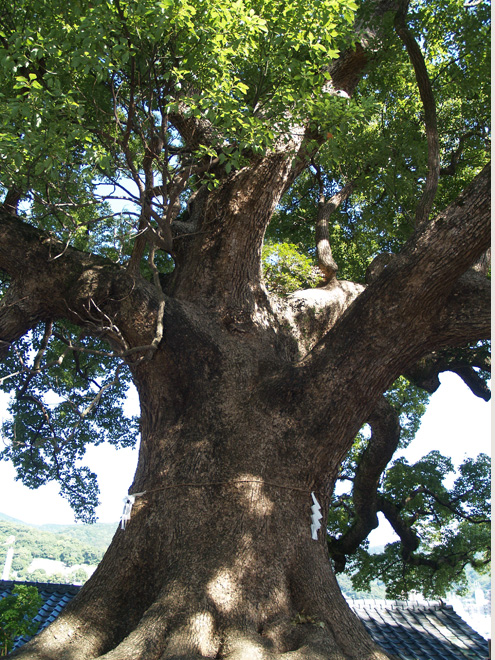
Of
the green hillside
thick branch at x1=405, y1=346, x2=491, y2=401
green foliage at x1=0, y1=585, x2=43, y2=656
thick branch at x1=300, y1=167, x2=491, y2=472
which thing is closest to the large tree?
thick branch at x1=300, y1=167, x2=491, y2=472

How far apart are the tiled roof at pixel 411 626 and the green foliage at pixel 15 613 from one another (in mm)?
2162

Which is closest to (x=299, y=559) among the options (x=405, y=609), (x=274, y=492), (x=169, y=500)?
(x=274, y=492)

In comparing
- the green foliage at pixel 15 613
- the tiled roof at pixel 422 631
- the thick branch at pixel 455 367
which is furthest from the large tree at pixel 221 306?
the tiled roof at pixel 422 631

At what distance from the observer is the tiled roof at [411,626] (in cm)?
729

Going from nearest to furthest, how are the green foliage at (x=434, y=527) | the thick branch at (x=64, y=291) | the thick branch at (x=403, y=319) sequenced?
the thick branch at (x=403, y=319)
the thick branch at (x=64, y=291)
the green foliage at (x=434, y=527)

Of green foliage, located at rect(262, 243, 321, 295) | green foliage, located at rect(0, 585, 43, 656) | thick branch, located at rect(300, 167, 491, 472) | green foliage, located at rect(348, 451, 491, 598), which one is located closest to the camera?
thick branch, located at rect(300, 167, 491, 472)

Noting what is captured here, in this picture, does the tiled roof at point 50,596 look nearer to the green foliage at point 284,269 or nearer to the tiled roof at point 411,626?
the tiled roof at point 411,626

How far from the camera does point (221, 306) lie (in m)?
5.31

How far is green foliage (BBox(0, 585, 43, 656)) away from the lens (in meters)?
4.54

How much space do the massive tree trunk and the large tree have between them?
0.6 inches

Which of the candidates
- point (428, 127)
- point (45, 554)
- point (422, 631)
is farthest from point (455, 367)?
point (45, 554)

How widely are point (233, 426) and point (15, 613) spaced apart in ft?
7.99

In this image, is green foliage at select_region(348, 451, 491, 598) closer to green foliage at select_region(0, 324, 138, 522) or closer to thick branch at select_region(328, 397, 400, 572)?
thick branch at select_region(328, 397, 400, 572)

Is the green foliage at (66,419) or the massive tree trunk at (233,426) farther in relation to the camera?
the green foliage at (66,419)
